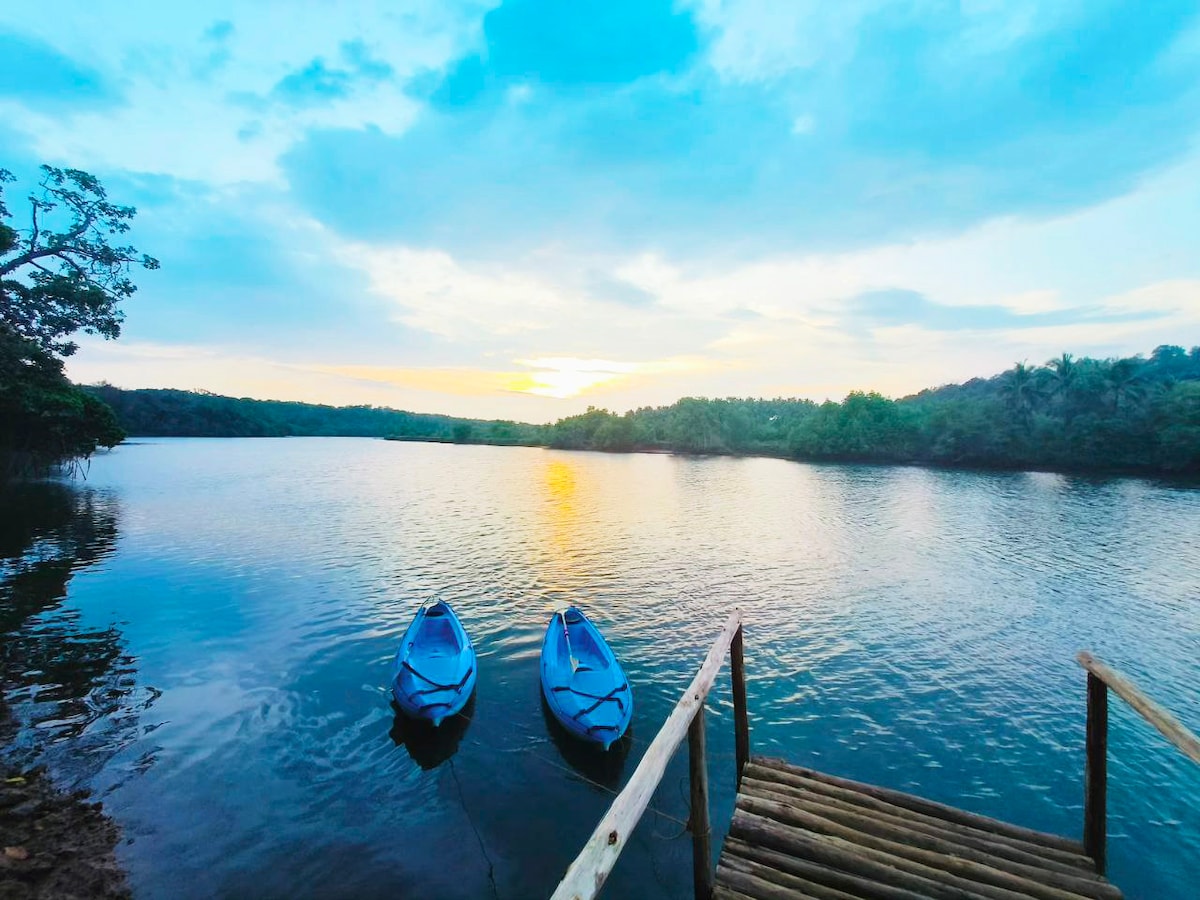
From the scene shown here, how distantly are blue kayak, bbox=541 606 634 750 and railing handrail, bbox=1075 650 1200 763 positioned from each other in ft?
26.7

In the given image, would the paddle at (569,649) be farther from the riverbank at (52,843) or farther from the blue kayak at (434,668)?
the riverbank at (52,843)

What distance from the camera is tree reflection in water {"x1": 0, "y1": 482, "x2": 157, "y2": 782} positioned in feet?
37.9

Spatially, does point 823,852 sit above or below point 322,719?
above

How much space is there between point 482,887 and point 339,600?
16.4 meters

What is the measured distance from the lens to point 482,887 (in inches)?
332

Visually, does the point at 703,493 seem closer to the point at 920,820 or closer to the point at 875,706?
the point at 875,706

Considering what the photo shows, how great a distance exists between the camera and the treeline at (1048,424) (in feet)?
220

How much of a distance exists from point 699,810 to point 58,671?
1895cm

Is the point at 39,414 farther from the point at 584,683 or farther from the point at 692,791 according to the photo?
the point at 692,791

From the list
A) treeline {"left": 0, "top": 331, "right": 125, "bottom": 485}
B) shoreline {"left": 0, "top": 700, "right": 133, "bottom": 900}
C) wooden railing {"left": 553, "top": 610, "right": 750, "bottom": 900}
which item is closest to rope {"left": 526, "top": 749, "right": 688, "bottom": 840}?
wooden railing {"left": 553, "top": 610, "right": 750, "bottom": 900}

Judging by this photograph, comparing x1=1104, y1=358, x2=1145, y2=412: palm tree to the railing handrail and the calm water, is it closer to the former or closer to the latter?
the calm water

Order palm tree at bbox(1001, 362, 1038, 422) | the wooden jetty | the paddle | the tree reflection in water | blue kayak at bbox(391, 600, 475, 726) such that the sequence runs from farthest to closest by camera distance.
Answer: palm tree at bbox(1001, 362, 1038, 422) → the paddle → blue kayak at bbox(391, 600, 475, 726) → the tree reflection in water → the wooden jetty

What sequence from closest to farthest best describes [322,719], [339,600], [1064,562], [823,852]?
1. [823,852]
2. [322,719]
3. [339,600]
4. [1064,562]

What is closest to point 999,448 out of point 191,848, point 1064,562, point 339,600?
point 1064,562
